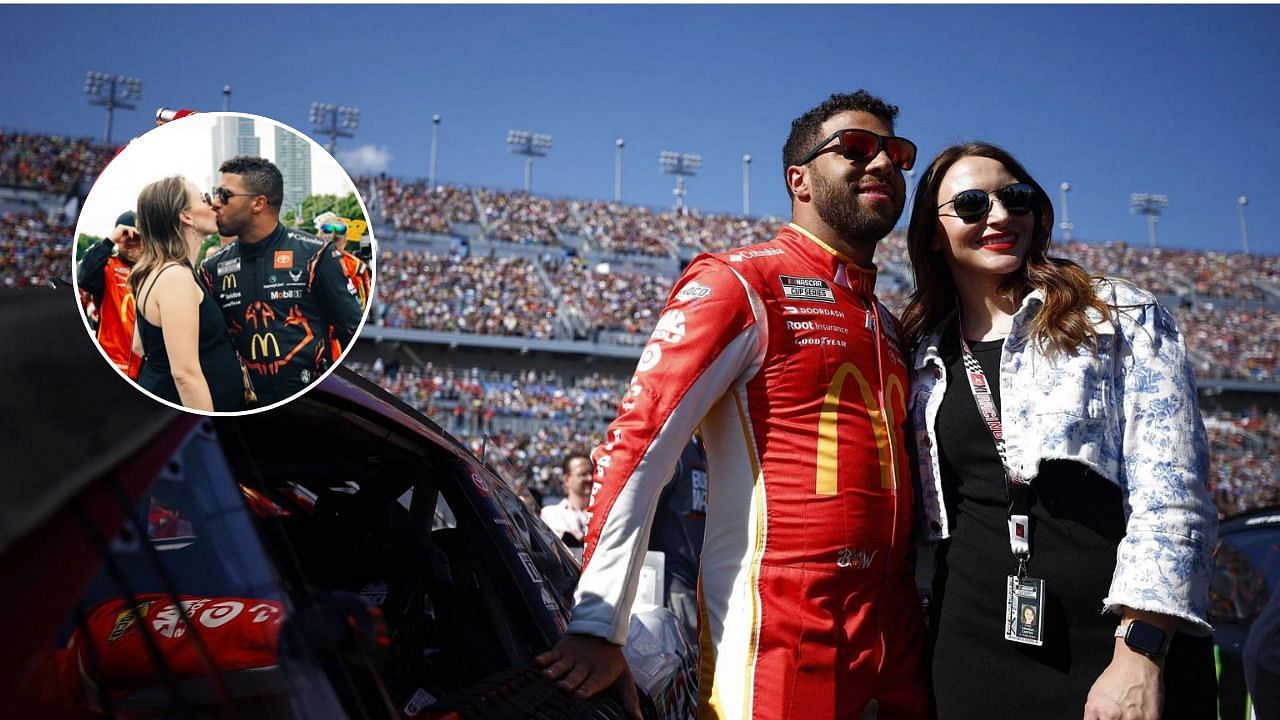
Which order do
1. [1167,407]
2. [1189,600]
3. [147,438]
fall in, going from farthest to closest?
[1167,407]
[1189,600]
[147,438]

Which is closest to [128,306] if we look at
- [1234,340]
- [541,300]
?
[541,300]

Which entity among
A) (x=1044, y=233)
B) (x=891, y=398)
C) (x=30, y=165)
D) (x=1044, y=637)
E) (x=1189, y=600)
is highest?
(x=30, y=165)

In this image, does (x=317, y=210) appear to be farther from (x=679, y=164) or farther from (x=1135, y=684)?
(x=679, y=164)

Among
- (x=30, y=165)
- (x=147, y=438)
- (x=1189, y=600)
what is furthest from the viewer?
(x=30, y=165)

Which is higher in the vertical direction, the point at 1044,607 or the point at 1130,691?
the point at 1044,607

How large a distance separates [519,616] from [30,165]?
39699mm


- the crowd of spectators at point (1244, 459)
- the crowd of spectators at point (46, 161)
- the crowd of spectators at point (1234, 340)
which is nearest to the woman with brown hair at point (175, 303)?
the crowd of spectators at point (1244, 459)

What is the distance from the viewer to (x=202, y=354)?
40.8 inches

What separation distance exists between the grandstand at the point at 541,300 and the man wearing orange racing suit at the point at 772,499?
805 inches

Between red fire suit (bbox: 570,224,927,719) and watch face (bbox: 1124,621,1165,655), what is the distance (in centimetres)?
47

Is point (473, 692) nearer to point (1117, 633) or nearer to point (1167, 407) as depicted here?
point (1117, 633)

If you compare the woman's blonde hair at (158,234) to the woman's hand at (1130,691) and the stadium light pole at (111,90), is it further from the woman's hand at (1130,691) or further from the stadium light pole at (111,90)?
the stadium light pole at (111,90)

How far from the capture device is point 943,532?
6.75ft

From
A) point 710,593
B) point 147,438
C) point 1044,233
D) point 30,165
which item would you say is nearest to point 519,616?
point 710,593
